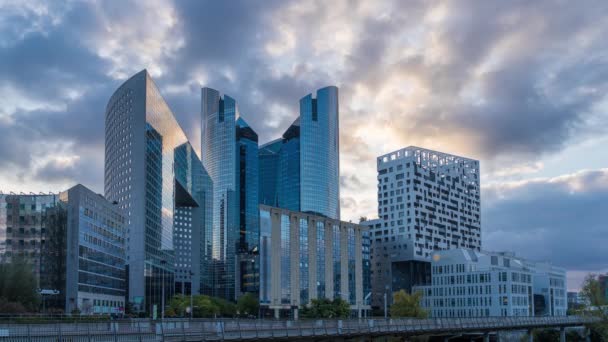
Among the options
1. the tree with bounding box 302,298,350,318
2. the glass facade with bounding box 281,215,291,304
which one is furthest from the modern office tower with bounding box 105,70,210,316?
the tree with bounding box 302,298,350,318

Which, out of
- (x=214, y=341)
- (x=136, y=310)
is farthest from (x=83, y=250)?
(x=214, y=341)

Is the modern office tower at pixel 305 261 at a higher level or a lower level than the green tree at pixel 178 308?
higher

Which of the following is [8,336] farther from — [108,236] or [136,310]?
[136,310]

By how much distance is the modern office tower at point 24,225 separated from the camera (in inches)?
5226

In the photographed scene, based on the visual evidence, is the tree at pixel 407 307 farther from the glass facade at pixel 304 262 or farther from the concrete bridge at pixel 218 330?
the concrete bridge at pixel 218 330

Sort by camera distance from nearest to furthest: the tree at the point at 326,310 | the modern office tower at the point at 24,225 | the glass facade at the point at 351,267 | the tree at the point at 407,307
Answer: the modern office tower at the point at 24,225
the tree at the point at 326,310
the tree at the point at 407,307
the glass facade at the point at 351,267

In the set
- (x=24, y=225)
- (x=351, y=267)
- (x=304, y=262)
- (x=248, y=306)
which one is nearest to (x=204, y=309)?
(x=248, y=306)

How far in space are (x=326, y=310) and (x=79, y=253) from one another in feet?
170

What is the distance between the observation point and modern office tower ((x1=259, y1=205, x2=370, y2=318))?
169625mm

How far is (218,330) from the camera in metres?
55.4

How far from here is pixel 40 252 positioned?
134 m

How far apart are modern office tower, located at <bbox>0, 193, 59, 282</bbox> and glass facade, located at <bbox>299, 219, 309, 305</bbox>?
67864 millimetres

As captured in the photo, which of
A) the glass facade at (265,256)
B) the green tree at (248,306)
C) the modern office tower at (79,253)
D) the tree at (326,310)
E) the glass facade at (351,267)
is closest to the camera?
the modern office tower at (79,253)

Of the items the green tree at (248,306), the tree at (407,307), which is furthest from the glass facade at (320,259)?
the tree at (407,307)
